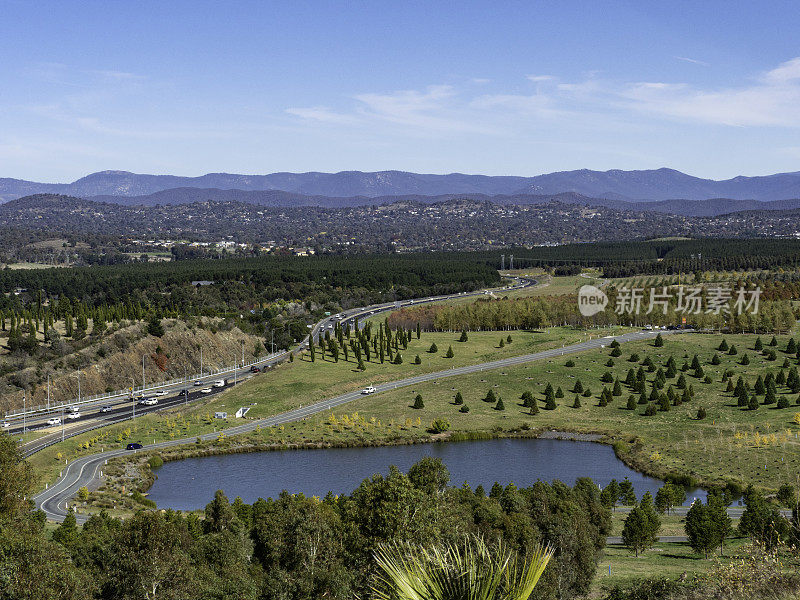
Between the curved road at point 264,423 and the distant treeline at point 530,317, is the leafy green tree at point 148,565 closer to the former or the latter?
the curved road at point 264,423

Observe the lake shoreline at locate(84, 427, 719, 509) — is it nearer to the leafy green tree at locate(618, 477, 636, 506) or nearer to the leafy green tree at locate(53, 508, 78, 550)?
the leafy green tree at locate(618, 477, 636, 506)

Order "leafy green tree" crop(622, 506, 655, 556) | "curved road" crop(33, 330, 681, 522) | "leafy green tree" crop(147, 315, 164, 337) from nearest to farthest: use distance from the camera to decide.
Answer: "leafy green tree" crop(622, 506, 655, 556) → "curved road" crop(33, 330, 681, 522) → "leafy green tree" crop(147, 315, 164, 337)

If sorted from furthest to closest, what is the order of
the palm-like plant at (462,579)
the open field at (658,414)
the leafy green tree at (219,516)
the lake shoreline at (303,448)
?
the open field at (658,414), the lake shoreline at (303,448), the leafy green tree at (219,516), the palm-like plant at (462,579)

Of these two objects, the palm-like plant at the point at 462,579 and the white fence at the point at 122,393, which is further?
the white fence at the point at 122,393

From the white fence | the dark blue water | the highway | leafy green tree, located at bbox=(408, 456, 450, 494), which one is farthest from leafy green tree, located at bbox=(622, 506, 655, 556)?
the white fence

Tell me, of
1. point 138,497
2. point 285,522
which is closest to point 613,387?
point 138,497

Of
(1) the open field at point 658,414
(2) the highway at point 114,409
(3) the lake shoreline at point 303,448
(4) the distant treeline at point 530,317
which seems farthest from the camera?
(4) the distant treeline at point 530,317

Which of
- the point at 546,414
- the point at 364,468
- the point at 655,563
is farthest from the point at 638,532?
the point at 546,414

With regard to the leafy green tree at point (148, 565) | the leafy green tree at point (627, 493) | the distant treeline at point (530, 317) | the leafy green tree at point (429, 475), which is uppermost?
the leafy green tree at point (148, 565)

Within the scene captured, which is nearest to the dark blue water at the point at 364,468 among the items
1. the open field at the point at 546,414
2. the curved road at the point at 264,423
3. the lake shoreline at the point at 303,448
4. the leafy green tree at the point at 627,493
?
the lake shoreline at the point at 303,448
